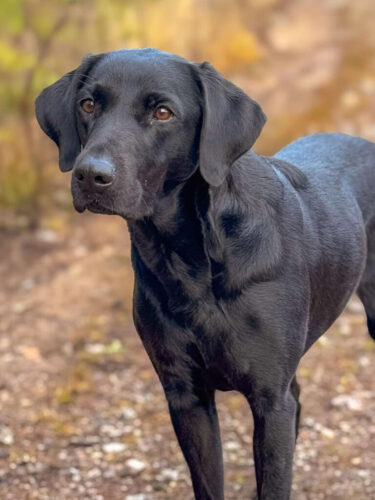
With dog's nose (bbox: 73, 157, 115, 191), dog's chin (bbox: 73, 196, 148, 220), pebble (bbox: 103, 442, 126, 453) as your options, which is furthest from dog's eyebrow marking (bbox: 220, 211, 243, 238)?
pebble (bbox: 103, 442, 126, 453)

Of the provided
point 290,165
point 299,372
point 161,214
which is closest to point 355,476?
point 299,372

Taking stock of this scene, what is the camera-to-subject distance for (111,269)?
20.8 feet

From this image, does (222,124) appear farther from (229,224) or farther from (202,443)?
(202,443)

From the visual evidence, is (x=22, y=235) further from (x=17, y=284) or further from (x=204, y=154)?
(x=204, y=154)

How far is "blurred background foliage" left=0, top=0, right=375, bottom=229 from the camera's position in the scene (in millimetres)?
6578

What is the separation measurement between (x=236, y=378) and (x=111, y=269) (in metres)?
3.32

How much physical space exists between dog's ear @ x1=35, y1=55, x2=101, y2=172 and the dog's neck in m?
0.34

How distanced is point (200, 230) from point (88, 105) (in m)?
0.55

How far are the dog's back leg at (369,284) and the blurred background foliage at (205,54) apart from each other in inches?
125

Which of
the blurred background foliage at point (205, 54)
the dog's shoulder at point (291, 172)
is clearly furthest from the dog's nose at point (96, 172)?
the blurred background foliage at point (205, 54)

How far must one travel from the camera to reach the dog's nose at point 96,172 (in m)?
2.72

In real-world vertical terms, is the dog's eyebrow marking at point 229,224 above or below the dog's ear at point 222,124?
below

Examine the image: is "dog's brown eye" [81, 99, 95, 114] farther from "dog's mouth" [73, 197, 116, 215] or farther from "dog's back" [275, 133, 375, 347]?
"dog's back" [275, 133, 375, 347]

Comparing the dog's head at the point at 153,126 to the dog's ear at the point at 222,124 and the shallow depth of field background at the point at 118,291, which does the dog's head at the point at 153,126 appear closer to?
the dog's ear at the point at 222,124
